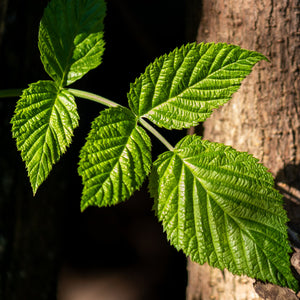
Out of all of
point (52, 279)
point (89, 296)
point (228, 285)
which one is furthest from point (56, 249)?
point (228, 285)

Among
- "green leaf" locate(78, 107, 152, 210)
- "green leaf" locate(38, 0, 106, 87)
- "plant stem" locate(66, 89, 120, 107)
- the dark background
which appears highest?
"green leaf" locate(38, 0, 106, 87)

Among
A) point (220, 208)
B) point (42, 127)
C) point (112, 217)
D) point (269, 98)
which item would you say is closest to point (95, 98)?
point (42, 127)

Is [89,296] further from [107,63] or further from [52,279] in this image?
[107,63]

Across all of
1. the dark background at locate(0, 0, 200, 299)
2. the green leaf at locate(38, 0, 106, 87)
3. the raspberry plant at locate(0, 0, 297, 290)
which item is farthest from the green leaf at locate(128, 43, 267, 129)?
the dark background at locate(0, 0, 200, 299)

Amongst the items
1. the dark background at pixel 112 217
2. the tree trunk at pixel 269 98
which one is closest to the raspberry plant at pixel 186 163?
the tree trunk at pixel 269 98

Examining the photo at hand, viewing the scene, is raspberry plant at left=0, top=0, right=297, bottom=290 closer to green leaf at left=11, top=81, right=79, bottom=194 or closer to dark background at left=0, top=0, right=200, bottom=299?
green leaf at left=11, top=81, right=79, bottom=194

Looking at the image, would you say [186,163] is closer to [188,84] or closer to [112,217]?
[188,84]
